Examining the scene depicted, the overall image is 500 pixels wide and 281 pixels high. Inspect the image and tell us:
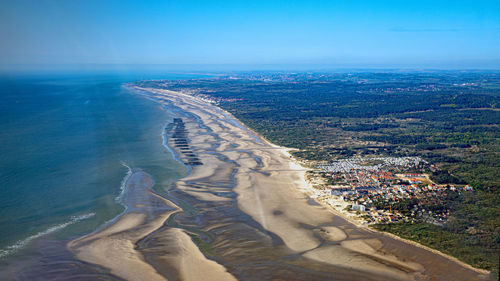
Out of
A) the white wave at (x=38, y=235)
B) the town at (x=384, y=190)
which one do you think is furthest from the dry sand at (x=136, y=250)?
the town at (x=384, y=190)

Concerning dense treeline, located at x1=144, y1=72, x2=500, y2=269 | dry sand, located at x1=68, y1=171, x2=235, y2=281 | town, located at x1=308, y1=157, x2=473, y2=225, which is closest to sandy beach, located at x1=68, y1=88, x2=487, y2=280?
dry sand, located at x1=68, y1=171, x2=235, y2=281

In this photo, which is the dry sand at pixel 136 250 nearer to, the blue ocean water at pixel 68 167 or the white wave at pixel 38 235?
the blue ocean water at pixel 68 167

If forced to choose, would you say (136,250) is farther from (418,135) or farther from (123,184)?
(418,135)

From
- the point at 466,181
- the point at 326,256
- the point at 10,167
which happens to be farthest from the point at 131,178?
the point at 466,181

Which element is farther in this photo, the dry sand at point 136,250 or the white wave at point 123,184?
the white wave at point 123,184

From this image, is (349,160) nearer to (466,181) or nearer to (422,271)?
(466,181)
